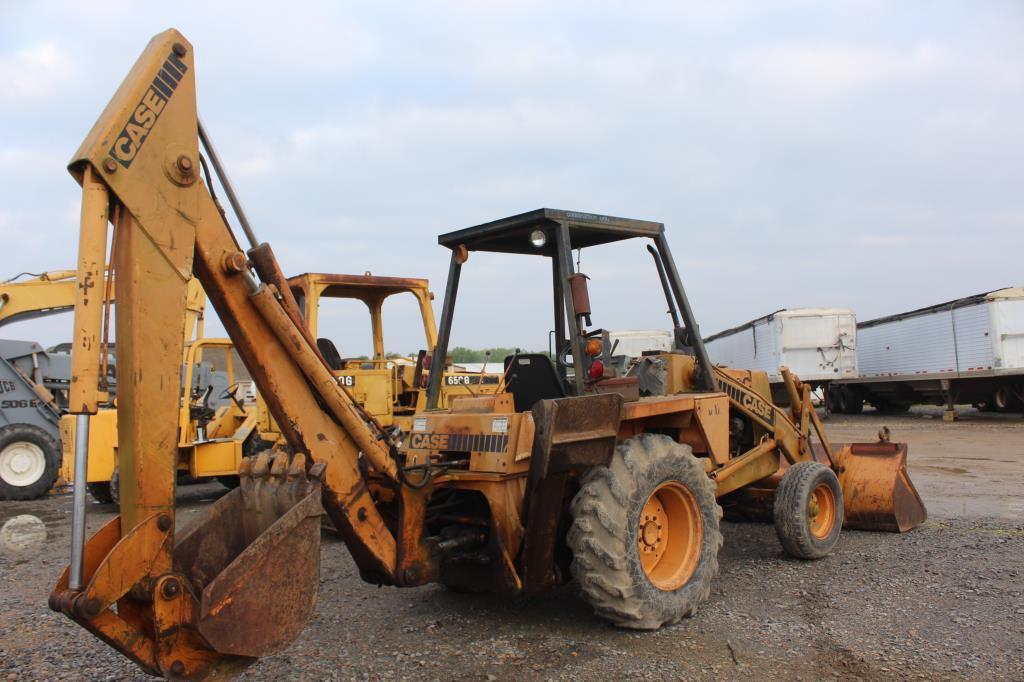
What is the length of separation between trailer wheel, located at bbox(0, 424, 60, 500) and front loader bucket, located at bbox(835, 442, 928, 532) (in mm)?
11562

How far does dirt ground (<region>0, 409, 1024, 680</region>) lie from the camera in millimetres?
4223

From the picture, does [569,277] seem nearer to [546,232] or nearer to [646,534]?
[546,232]

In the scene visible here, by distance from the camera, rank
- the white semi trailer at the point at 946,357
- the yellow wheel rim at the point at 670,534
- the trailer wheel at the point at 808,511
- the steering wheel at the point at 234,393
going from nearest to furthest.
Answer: the yellow wheel rim at the point at 670,534 < the trailer wheel at the point at 808,511 < the steering wheel at the point at 234,393 < the white semi trailer at the point at 946,357

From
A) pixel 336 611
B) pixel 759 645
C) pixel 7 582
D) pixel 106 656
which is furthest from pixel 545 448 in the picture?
pixel 7 582

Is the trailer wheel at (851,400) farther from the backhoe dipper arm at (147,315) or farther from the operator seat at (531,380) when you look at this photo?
the backhoe dipper arm at (147,315)

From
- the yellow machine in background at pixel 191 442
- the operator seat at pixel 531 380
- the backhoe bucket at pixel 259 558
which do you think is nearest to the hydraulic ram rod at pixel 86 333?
the backhoe bucket at pixel 259 558

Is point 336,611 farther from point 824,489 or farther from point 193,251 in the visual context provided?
point 824,489

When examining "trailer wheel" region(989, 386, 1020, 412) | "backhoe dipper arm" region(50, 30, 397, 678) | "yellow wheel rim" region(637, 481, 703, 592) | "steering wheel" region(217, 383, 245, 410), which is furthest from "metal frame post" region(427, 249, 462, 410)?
"trailer wheel" region(989, 386, 1020, 412)

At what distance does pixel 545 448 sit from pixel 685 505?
4.41 feet

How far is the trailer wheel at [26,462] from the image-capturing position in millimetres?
12391

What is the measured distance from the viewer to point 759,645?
453 centimetres

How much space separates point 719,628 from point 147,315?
3646 mm

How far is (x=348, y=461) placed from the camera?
166 inches

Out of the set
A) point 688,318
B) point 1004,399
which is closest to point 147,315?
point 688,318
